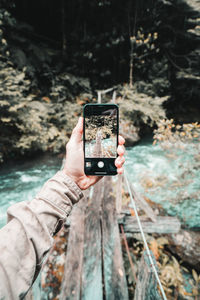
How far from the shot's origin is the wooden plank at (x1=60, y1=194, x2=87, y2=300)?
5.36ft

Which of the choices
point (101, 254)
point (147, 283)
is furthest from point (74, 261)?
point (147, 283)

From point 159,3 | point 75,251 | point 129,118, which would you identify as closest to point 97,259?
point 75,251

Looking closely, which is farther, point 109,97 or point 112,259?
point 109,97

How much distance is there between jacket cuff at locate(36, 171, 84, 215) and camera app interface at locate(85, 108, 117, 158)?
1.13 ft

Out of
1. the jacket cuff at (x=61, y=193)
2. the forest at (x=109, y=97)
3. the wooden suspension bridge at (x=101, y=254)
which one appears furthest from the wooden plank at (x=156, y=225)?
the jacket cuff at (x=61, y=193)

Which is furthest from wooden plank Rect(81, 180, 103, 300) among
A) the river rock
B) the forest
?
the river rock

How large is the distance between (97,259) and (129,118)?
740 centimetres

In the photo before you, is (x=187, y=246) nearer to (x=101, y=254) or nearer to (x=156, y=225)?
(x=156, y=225)

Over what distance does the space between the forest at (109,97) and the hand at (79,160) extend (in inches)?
90.4

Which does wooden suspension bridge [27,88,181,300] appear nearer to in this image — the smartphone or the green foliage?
the smartphone

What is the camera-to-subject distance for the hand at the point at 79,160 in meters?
1.20

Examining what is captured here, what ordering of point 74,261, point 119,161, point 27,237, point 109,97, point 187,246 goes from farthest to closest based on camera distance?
point 109,97
point 187,246
point 74,261
point 119,161
point 27,237

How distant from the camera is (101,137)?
1.35 m

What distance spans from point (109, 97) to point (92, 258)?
928 cm
